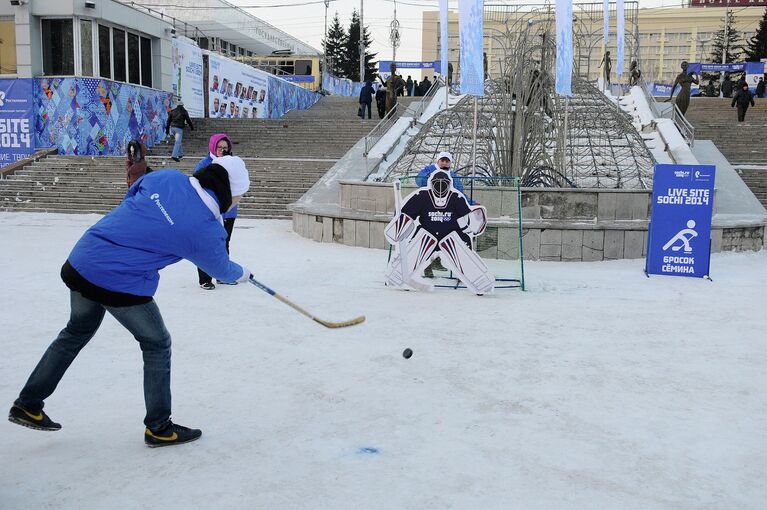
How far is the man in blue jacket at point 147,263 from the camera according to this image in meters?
3.29

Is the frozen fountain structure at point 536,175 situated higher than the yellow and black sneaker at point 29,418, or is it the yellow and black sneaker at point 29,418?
the frozen fountain structure at point 536,175

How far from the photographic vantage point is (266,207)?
15.9 metres

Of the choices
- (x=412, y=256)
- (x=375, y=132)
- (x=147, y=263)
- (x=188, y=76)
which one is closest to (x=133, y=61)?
(x=188, y=76)

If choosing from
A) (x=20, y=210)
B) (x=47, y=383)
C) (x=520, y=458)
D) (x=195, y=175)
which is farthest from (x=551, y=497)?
(x=20, y=210)

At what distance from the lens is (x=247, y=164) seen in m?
18.6

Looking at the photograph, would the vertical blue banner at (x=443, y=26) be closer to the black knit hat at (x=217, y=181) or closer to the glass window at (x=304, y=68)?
the black knit hat at (x=217, y=181)

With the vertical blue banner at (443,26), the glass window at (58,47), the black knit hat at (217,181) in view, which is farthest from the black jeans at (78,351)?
the glass window at (58,47)

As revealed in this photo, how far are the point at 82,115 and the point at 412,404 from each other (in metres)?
19.1

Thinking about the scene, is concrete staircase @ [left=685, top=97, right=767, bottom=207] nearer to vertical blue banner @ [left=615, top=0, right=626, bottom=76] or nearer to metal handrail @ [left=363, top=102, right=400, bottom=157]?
vertical blue banner @ [left=615, top=0, right=626, bottom=76]

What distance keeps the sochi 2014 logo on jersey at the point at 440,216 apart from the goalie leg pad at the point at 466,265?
0.17 meters

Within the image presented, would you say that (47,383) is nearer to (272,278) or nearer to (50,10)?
(272,278)

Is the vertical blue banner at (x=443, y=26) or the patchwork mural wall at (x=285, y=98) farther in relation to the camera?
the patchwork mural wall at (x=285, y=98)

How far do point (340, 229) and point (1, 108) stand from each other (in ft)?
46.4

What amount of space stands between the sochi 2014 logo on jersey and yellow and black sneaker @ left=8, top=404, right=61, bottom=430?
498cm
